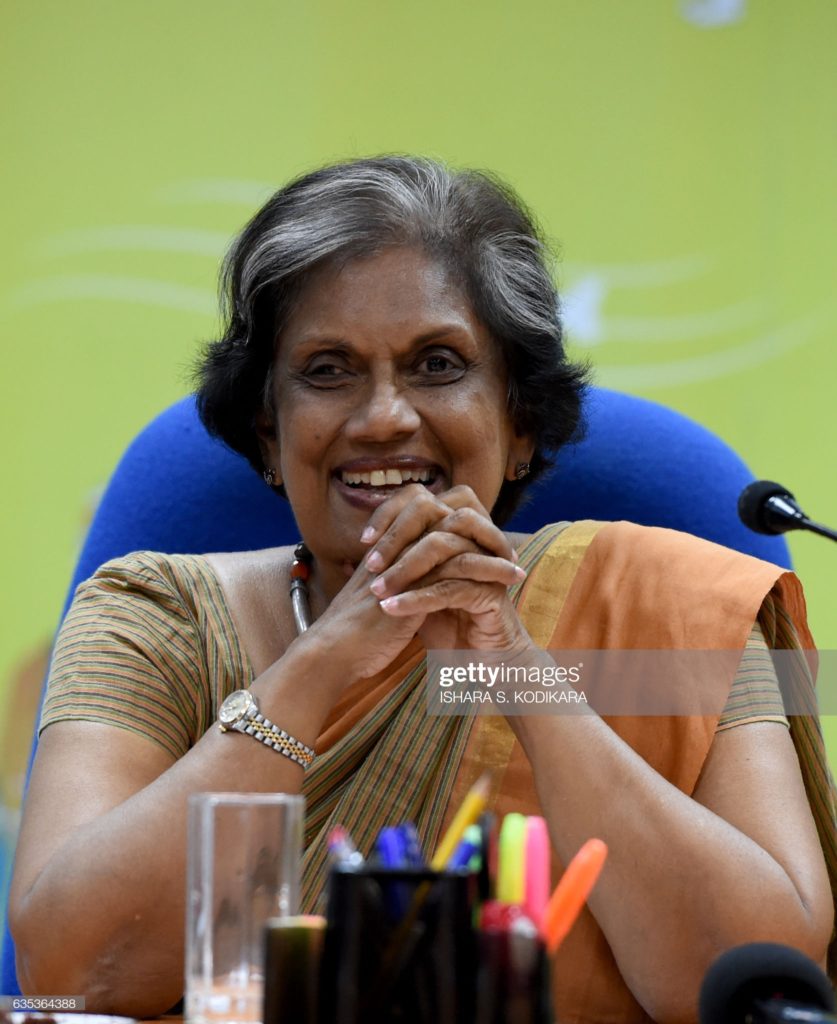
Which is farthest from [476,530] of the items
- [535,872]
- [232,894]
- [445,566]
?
[535,872]

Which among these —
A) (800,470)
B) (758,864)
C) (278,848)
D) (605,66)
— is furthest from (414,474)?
(605,66)

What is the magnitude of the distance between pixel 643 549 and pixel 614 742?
1.17 ft

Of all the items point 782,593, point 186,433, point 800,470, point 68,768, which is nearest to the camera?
point 68,768

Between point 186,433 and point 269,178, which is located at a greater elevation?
point 269,178

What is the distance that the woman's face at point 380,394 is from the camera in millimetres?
1738

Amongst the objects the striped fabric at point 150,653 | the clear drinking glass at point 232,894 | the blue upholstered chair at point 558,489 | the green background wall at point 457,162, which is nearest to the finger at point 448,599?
the striped fabric at point 150,653

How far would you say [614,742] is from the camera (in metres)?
1.50

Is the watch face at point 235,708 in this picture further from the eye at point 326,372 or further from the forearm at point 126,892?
the eye at point 326,372

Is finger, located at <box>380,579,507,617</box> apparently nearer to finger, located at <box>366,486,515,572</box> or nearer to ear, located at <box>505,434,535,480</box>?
finger, located at <box>366,486,515,572</box>

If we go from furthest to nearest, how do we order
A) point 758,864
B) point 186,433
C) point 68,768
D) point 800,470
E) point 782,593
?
point 800,470
point 186,433
point 782,593
point 68,768
point 758,864

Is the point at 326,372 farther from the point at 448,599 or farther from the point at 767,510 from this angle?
the point at 767,510

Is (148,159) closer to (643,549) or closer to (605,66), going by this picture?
(605,66)

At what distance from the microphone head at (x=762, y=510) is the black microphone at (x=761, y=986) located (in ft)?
1.26

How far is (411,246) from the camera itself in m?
1.79
